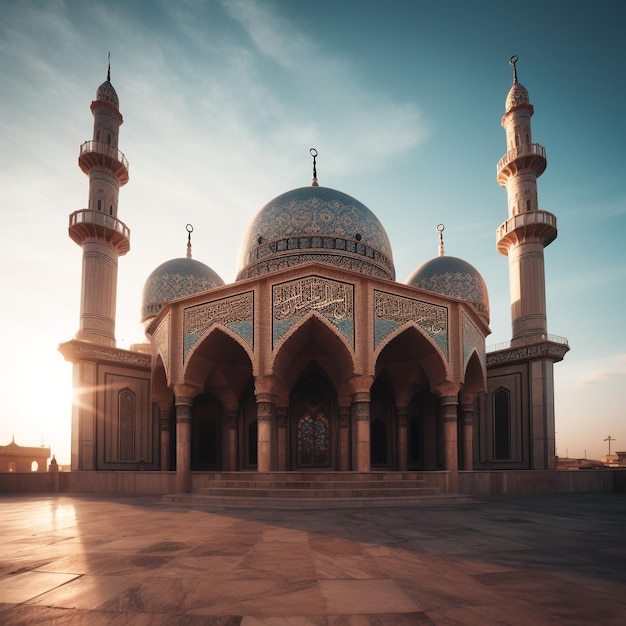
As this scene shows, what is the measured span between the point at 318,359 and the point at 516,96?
46.0 feet

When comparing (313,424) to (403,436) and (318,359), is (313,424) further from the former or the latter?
(403,436)

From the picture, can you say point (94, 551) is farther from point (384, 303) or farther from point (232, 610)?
point (384, 303)

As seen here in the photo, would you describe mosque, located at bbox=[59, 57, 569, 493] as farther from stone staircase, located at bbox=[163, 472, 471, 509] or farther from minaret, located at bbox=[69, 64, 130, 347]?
stone staircase, located at bbox=[163, 472, 471, 509]

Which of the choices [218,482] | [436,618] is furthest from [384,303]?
[436,618]

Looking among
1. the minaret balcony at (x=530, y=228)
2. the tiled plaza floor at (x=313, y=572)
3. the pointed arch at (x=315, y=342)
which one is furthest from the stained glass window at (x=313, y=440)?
the tiled plaza floor at (x=313, y=572)

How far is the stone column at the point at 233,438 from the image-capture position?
766 inches

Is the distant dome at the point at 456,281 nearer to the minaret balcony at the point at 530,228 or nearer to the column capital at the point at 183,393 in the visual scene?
the minaret balcony at the point at 530,228

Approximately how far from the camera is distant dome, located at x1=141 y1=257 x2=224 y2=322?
80.0ft

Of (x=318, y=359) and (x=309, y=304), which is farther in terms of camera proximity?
(x=318, y=359)

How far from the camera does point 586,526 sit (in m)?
7.60

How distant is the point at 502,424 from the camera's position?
20234mm

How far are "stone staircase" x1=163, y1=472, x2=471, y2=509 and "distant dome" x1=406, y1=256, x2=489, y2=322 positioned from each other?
39.8 ft

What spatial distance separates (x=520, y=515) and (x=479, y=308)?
1583cm

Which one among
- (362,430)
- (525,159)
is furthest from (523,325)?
(362,430)
